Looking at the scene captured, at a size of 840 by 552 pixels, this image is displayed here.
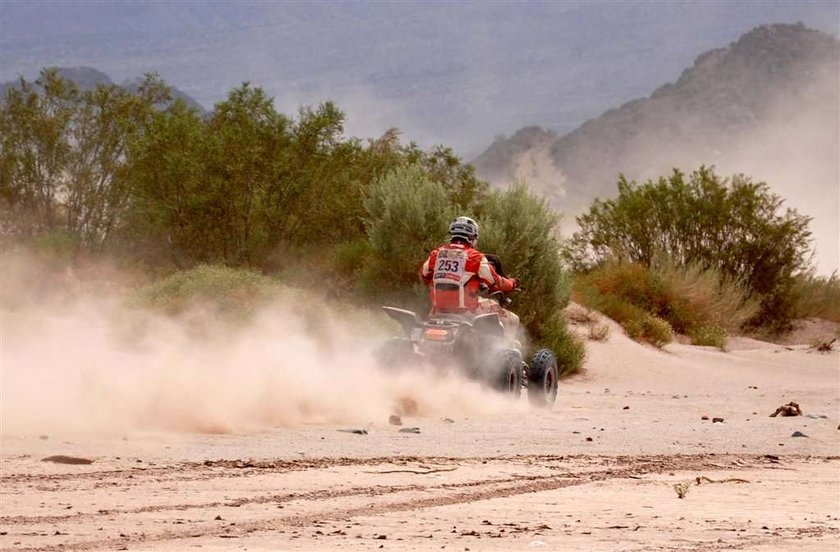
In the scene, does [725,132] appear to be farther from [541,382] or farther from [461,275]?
[461,275]

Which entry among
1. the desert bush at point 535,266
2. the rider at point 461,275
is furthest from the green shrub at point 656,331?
the rider at point 461,275

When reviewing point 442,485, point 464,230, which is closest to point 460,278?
point 464,230

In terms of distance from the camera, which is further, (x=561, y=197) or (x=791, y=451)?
(x=561, y=197)

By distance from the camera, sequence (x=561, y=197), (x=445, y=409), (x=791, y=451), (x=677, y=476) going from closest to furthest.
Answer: (x=677, y=476), (x=791, y=451), (x=445, y=409), (x=561, y=197)

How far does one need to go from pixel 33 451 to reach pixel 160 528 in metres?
3.74

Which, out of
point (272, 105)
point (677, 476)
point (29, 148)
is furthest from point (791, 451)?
point (29, 148)

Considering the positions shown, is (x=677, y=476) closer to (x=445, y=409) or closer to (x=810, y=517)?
(x=810, y=517)

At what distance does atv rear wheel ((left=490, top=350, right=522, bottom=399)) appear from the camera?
17047 millimetres

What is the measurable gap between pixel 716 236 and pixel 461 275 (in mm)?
23723

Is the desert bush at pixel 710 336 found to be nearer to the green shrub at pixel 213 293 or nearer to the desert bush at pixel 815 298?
the desert bush at pixel 815 298

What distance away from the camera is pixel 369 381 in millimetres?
16844

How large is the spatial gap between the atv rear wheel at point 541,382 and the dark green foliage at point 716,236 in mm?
20840

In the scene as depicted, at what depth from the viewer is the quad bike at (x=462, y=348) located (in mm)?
16734

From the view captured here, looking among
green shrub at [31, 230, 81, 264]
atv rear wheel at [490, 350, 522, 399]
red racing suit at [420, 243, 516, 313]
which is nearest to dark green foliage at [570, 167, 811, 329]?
green shrub at [31, 230, 81, 264]
